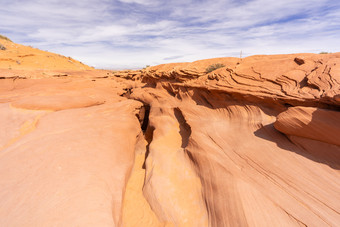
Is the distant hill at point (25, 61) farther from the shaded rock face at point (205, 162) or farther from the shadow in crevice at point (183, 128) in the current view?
the shadow in crevice at point (183, 128)

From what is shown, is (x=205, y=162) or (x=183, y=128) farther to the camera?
(x=183, y=128)

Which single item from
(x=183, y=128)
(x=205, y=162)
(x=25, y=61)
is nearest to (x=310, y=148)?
(x=205, y=162)

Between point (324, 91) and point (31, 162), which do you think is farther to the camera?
point (324, 91)

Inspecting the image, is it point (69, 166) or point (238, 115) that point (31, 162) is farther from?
point (238, 115)

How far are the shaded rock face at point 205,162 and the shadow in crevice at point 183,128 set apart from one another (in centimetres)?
5

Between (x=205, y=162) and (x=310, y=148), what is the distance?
2.03 meters

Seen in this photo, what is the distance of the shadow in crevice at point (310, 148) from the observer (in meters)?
2.58

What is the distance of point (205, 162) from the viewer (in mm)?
3391

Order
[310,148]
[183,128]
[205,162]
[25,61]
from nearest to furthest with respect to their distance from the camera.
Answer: [310,148] < [205,162] < [183,128] < [25,61]

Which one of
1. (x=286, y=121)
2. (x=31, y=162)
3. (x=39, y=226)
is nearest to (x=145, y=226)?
(x=39, y=226)

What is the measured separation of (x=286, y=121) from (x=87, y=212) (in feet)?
13.0

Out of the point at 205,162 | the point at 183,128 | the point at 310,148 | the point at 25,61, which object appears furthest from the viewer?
the point at 25,61

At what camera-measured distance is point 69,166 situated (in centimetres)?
287

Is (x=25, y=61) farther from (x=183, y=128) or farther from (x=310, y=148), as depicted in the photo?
(x=310, y=148)
